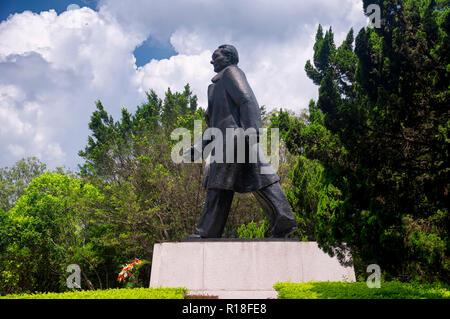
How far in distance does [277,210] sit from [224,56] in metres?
2.86

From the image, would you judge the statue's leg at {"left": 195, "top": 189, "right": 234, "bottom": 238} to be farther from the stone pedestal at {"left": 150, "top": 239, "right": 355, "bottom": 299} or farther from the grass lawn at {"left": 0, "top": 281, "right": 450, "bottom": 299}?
the grass lawn at {"left": 0, "top": 281, "right": 450, "bottom": 299}

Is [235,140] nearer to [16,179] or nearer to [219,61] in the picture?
[219,61]

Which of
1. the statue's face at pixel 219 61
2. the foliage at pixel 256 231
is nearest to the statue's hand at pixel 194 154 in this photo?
the statue's face at pixel 219 61

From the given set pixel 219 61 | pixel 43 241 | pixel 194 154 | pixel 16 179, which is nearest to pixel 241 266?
pixel 194 154

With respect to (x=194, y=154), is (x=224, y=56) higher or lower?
higher

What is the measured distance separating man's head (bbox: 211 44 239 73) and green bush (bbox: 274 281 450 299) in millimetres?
3788

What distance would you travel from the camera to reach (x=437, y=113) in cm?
454

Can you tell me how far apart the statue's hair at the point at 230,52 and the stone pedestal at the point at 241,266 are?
321cm

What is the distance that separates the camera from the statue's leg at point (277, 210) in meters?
5.67

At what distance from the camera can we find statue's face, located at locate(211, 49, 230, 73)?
21.1ft

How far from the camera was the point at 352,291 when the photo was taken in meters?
4.37

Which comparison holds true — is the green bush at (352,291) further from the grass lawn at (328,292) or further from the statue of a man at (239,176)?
the statue of a man at (239,176)

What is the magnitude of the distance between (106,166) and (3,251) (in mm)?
7190
